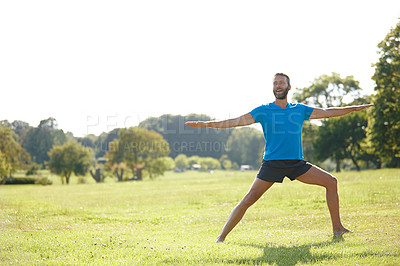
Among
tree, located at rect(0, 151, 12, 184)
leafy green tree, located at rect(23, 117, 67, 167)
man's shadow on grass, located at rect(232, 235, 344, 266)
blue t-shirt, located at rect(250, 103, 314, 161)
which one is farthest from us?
leafy green tree, located at rect(23, 117, 67, 167)

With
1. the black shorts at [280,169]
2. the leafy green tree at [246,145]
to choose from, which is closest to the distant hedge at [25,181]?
the black shorts at [280,169]

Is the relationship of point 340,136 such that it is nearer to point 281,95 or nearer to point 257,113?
point 281,95

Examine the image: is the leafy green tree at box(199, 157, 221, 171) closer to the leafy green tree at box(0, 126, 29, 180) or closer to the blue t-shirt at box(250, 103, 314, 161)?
the leafy green tree at box(0, 126, 29, 180)

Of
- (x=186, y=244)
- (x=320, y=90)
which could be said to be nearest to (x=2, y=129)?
(x=320, y=90)

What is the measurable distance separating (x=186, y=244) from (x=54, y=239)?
105 inches

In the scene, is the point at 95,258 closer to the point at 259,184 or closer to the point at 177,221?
the point at 259,184

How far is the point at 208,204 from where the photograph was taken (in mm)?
17516

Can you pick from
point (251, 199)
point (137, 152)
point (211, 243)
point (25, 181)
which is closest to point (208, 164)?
point (137, 152)

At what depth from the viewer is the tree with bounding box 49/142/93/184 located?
7594cm

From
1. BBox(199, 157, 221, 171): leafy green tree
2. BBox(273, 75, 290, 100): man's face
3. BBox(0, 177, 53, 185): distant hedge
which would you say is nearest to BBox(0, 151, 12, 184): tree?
BBox(0, 177, 53, 185): distant hedge

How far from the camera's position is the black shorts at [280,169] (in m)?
6.92

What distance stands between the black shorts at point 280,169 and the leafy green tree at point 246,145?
116443mm

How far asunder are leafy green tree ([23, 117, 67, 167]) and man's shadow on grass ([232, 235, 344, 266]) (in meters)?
88.4

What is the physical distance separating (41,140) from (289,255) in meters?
91.5
